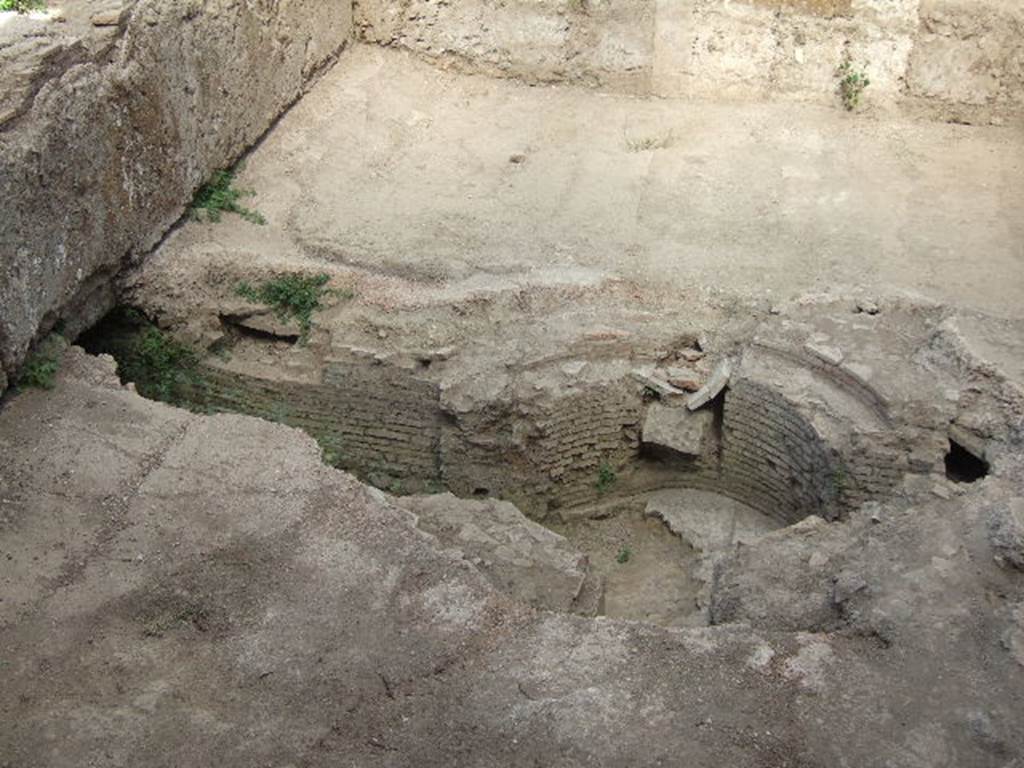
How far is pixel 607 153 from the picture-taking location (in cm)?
888

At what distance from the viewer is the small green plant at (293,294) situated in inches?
285

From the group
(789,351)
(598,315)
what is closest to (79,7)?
(598,315)

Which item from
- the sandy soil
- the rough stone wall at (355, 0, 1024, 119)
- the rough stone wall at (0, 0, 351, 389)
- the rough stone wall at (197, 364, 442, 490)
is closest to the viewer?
the rough stone wall at (0, 0, 351, 389)

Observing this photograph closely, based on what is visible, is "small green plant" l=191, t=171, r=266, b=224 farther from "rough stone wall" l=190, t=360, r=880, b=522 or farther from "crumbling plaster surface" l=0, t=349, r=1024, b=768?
"crumbling plaster surface" l=0, t=349, r=1024, b=768

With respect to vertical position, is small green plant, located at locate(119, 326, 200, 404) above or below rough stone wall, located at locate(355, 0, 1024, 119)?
below

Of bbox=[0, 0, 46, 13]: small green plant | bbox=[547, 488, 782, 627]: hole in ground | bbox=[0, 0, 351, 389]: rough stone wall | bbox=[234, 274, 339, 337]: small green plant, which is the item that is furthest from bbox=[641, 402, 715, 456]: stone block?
bbox=[0, 0, 46, 13]: small green plant

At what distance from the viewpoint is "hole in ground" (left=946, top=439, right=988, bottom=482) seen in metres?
6.47

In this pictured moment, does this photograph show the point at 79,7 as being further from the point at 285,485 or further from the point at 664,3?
the point at 664,3

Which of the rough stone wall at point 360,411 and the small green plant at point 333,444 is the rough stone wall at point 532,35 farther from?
the small green plant at point 333,444

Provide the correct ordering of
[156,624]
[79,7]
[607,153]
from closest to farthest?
[156,624] → [79,7] → [607,153]

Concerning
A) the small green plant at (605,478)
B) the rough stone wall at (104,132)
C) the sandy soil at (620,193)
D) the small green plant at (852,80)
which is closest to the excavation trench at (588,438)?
the small green plant at (605,478)

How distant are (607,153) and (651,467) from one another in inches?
108

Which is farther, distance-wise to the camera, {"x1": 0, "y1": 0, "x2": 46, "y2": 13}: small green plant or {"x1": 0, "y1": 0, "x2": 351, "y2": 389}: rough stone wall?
{"x1": 0, "y1": 0, "x2": 46, "y2": 13}: small green plant

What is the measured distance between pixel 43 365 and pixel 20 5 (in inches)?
85.9
